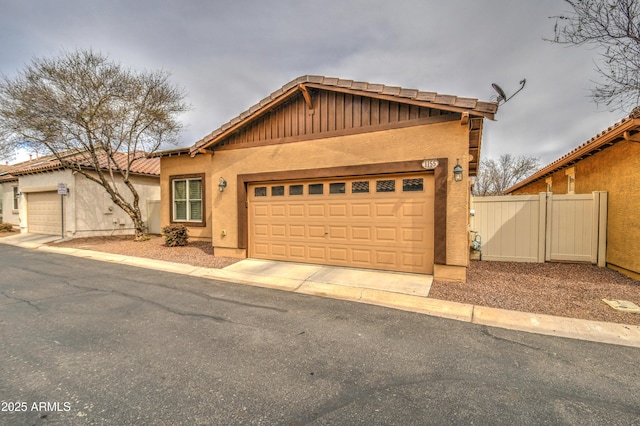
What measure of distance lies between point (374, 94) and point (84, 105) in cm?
1153

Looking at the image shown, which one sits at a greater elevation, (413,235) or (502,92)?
(502,92)

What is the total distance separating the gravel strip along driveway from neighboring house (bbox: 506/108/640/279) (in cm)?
→ 58

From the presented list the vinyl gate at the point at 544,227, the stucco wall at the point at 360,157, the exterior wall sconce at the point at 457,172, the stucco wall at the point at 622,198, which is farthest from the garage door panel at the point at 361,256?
the stucco wall at the point at 622,198

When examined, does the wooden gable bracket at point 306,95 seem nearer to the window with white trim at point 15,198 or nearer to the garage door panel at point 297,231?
the garage door panel at point 297,231

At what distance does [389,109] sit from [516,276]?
17.0 ft

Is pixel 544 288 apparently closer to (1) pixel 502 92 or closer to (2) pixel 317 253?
(1) pixel 502 92

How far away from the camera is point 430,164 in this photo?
652 centimetres

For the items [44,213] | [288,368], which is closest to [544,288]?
[288,368]

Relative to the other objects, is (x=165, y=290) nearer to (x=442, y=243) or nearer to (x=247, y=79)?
(x=442, y=243)

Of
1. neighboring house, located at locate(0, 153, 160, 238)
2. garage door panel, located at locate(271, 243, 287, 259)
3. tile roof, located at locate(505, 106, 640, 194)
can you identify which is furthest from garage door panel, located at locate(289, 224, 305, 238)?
neighboring house, located at locate(0, 153, 160, 238)

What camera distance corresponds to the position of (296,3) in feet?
27.3

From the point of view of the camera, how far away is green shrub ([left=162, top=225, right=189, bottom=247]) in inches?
440

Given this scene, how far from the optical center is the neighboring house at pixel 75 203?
14000mm

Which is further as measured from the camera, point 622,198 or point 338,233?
point 338,233
